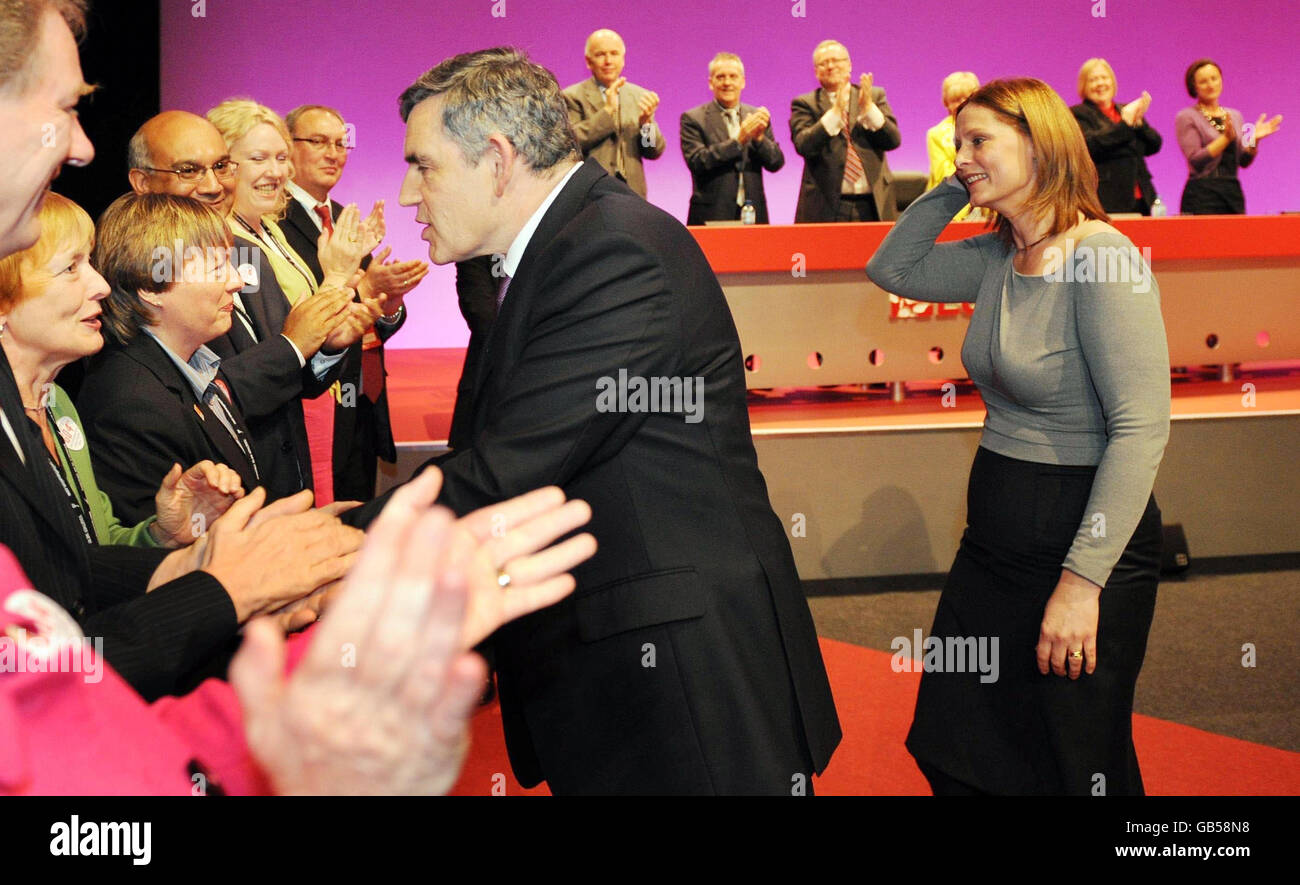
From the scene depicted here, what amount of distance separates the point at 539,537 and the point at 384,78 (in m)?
8.30

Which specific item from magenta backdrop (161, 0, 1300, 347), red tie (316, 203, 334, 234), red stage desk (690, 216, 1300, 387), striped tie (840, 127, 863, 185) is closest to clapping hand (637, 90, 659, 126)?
striped tie (840, 127, 863, 185)

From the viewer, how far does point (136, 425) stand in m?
2.09

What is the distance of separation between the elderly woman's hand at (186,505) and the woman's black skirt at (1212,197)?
690 centimetres

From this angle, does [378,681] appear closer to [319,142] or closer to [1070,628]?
[1070,628]

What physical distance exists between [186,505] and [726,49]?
8239mm

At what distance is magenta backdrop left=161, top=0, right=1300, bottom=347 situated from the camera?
27.0 ft

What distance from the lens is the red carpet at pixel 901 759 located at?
3.03 meters

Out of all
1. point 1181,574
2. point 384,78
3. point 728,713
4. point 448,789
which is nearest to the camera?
point 448,789

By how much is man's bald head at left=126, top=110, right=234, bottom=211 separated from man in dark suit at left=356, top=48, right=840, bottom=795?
144cm

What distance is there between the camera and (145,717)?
0.79 m

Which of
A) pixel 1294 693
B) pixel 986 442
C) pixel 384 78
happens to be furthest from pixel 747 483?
pixel 384 78

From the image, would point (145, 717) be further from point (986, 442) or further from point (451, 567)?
point (986, 442)

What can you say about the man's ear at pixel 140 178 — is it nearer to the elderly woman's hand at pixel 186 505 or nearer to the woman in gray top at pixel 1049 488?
the elderly woman's hand at pixel 186 505

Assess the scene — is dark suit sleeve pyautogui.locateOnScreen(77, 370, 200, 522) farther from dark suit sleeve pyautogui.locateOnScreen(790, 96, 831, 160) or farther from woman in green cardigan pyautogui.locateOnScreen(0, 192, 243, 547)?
dark suit sleeve pyautogui.locateOnScreen(790, 96, 831, 160)
